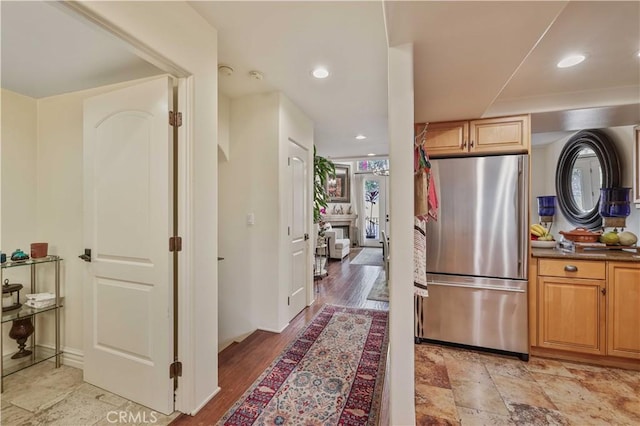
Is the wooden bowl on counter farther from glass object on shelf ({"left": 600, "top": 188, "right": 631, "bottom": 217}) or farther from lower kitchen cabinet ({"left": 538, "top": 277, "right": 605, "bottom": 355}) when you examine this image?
lower kitchen cabinet ({"left": 538, "top": 277, "right": 605, "bottom": 355})

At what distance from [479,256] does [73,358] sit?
3664 mm

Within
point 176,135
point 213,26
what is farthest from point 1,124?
point 213,26

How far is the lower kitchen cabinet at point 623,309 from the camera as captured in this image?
2119 millimetres

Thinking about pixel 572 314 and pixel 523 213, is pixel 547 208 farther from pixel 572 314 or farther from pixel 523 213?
pixel 572 314

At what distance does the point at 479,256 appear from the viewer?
242cm

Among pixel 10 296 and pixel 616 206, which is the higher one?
pixel 616 206

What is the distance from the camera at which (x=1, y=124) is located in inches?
88.3

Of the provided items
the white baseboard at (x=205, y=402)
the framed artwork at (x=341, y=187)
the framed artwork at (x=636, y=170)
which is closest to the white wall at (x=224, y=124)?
the white baseboard at (x=205, y=402)

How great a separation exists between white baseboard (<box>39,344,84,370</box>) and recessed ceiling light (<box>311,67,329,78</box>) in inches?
123

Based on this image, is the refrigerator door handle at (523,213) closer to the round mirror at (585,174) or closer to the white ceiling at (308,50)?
the round mirror at (585,174)

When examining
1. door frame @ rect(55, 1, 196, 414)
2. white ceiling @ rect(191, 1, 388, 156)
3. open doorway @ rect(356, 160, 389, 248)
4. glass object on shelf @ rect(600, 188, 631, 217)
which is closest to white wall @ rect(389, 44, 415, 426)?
white ceiling @ rect(191, 1, 388, 156)

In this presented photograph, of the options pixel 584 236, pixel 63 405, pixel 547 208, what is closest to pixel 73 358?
pixel 63 405

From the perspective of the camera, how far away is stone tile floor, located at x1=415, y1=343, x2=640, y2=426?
1.67 meters

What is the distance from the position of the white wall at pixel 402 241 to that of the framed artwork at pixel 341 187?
714 centimetres
